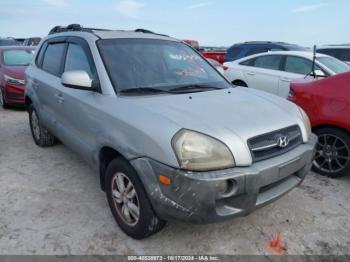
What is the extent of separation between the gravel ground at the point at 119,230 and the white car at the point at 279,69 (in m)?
3.29

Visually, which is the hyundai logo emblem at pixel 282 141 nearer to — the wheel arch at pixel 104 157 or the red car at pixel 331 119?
the wheel arch at pixel 104 157

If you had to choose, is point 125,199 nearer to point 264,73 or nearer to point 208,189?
point 208,189

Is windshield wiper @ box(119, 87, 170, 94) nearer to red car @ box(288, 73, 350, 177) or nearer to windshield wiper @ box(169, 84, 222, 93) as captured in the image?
windshield wiper @ box(169, 84, 222, 93)

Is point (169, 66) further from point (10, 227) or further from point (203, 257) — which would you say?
point (10, 227)

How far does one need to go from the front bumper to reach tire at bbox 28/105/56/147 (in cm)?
310

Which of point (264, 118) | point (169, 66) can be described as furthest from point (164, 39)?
point (264, 118)

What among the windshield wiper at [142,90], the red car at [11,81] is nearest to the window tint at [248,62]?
the red car at [11,81]

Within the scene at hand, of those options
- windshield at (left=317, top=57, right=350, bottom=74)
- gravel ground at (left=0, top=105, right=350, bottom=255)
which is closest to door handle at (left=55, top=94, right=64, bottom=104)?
gravel ground at (left=0, top=105, right=350, bottom=255)

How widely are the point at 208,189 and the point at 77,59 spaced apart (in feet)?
7.53

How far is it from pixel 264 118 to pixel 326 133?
181 cm

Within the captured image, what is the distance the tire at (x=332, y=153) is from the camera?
407 centimetres

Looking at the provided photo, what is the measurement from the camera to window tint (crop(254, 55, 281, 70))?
757 centimetres

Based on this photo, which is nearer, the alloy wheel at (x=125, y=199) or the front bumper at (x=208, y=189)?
the front bumper at (x=208, y=189)

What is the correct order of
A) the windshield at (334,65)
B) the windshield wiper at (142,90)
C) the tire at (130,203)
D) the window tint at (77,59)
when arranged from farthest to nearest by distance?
the windshield at (334,65) → the window tint at (77,59) → the windshield wiper at (142,90) → the tire at (130,203)
